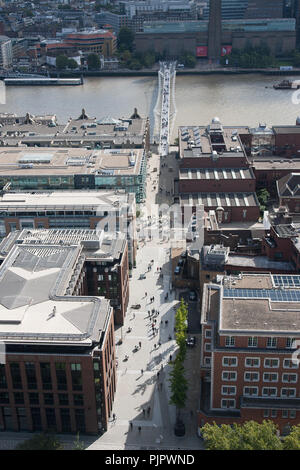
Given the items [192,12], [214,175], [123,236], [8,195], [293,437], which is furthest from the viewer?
[192,12]

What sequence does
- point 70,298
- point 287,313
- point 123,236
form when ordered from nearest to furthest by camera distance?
point 287,313, point 70,298, point 123,236

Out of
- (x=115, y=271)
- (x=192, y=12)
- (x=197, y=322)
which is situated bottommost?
(x=197, y=322)

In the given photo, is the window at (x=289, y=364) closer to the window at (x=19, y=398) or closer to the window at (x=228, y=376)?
the window at (x=228, y=376)

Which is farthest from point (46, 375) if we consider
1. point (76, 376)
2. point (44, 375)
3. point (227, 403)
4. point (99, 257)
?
point (99, 257)

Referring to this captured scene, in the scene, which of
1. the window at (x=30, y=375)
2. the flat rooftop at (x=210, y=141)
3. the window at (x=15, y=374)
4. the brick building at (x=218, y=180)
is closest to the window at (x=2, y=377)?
the window at (x=15, y=374)

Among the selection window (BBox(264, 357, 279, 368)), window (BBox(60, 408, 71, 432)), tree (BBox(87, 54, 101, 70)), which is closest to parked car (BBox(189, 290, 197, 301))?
window (BBox(264, 357, 279, 368))

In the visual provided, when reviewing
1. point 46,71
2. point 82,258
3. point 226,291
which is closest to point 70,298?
point 82,258

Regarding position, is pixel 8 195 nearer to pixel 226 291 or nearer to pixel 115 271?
pixel 115 271
